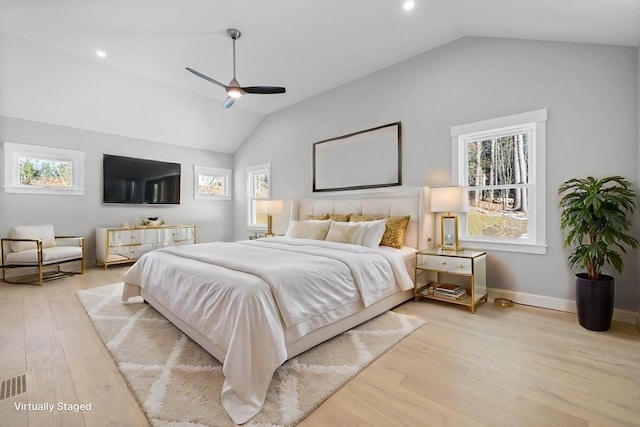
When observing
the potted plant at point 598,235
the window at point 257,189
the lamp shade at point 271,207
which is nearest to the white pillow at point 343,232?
the lamp shade at point 271,207

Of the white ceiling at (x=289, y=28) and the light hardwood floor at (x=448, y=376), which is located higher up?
the white ceiling at (x=289, y=28)

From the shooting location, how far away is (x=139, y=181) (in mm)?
5816

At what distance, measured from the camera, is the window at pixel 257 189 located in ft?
21.3

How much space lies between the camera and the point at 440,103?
3.78 metres

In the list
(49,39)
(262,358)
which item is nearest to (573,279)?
(262,358)

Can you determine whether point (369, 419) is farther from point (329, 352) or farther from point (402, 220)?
point (402, 220)

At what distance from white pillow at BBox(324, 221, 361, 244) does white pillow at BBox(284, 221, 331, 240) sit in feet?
0.52

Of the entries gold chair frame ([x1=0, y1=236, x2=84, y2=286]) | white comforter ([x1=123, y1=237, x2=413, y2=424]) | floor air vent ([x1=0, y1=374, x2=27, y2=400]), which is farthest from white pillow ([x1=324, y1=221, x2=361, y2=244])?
gold chair frame ([x1=0, y1=236, x2=84, y2=286])

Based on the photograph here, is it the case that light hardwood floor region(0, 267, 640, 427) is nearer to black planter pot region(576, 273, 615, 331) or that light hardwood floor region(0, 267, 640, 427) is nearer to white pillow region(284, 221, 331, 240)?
black planter pot region(576, 273, 615, 331)

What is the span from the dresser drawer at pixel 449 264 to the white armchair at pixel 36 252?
5.21 m

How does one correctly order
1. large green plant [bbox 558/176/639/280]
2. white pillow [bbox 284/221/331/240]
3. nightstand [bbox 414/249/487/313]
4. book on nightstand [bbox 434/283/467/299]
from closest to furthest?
large green plant [bbox 558/176/639/280] → nightstand [bbox 414/249/487/313] → book on nightstand [bbox 434/283/467/299] → white pillow [bbox 284/221/331/240]

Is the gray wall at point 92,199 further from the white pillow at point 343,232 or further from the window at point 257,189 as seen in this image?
the white pillow at point 343,232

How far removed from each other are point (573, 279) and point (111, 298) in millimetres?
5084

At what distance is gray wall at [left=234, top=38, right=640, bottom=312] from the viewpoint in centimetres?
269
